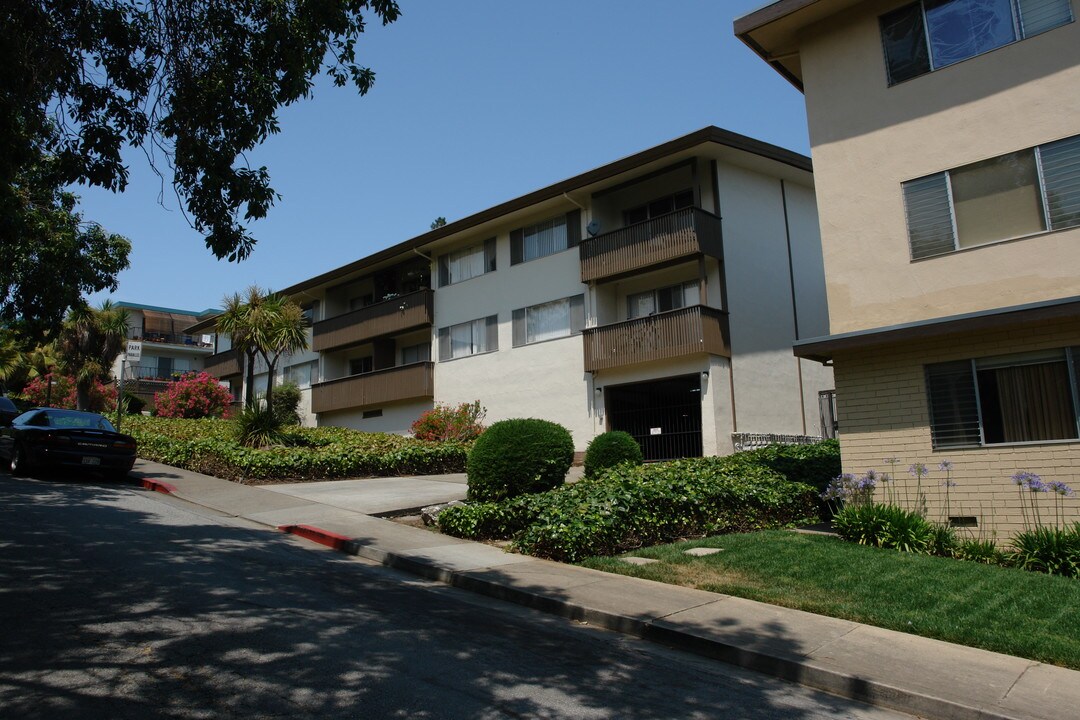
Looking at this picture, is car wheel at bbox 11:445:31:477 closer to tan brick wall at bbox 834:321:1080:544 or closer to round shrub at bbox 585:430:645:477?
round shrub at bbox 585:430:645:477

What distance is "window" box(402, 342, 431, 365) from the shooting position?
3138 centimetres

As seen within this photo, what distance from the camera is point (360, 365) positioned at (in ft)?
115

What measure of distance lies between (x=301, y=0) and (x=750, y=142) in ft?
50.5

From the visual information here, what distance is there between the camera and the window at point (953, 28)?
10703 millimetres

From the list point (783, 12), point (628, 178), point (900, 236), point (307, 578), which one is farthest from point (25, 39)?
point (628, 178)

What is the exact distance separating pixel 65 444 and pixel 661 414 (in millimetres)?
14851

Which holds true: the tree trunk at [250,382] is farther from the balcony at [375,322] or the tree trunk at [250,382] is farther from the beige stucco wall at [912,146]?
the beige stucco wall at [912,146]

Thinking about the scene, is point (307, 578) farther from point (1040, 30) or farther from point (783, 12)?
Result: point (1040, 30)

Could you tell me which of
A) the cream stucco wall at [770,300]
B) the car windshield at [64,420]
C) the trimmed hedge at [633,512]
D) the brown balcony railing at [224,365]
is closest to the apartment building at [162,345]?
the brown balcony railing at [224,365]

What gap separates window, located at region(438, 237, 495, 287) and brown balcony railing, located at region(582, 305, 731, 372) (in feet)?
20.0

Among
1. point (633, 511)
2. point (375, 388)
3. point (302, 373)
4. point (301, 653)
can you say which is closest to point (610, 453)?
point (633, 511)

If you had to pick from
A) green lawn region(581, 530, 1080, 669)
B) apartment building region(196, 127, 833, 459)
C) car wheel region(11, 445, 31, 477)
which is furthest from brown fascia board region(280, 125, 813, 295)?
car wheel region(11, 445, 31, 477)

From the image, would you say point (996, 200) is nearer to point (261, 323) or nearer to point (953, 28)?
point (953, 28)

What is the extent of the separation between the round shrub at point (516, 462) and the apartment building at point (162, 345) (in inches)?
1769
